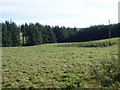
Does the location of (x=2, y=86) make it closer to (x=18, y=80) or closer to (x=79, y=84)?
(x=18, y=80)

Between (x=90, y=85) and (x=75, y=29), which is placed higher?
(x=75, y=29)

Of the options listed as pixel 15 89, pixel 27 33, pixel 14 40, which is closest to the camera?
pixel 15 89

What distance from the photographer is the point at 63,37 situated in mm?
82062

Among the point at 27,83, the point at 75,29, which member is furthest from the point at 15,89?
the point at 75,29

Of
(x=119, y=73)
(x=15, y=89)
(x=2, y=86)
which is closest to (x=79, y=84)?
(x=119, y=73)

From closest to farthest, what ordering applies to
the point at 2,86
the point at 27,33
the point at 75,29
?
1. the point at 2,86
2. the point at 27,33
3. the point at 75,29

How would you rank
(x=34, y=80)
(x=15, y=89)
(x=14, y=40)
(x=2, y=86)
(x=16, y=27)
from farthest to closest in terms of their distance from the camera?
(x=16, y=27) → (x=14, y=40) → (x=34, y=80) → (x=2, y=86) → (x=15, y=89)

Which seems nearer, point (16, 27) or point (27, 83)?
point (27, 83)

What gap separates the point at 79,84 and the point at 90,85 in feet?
1.49

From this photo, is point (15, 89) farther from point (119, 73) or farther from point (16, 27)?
point (16, 27)

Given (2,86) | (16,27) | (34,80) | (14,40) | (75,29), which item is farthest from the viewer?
(75,29)

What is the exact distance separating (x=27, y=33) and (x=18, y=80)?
73.2 meters

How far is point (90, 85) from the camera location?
6.26m

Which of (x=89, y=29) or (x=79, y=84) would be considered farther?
(x=89, y=29)
